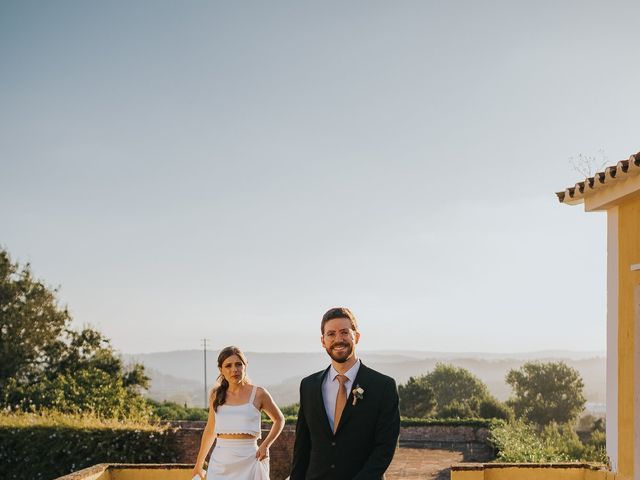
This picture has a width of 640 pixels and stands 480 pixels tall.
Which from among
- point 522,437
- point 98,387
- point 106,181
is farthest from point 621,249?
point 106,181

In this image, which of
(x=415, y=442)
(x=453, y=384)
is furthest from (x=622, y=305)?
(x=453, y=384)

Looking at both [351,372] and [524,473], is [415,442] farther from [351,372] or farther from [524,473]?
[351,372]

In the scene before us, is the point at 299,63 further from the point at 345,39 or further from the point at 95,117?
the point at 95,117

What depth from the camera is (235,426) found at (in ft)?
21.2

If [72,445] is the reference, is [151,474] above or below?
above

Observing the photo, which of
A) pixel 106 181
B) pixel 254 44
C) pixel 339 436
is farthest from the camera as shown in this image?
pixel 106 181

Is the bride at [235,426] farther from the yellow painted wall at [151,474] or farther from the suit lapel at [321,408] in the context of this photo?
the suit lapel at [321,408]

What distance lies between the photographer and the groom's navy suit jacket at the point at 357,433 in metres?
3.56

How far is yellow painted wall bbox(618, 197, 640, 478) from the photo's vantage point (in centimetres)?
704

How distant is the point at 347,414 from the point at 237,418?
10.2 ft

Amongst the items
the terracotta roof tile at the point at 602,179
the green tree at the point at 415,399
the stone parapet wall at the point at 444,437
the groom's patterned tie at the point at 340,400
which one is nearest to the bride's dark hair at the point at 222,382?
the groom's patterned tie at the point at 340,400

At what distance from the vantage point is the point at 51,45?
16812 millimetres

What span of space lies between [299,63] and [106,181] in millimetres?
11411

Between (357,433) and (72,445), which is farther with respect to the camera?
(72,445)
